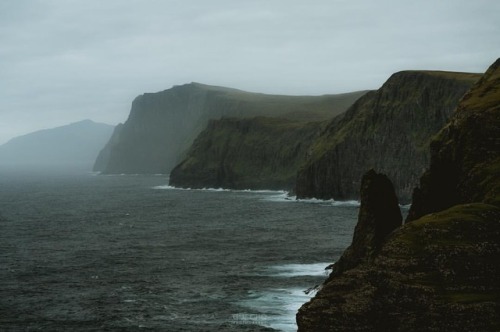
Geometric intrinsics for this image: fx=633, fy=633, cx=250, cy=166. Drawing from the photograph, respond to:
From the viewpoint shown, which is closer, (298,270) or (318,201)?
(298,270)

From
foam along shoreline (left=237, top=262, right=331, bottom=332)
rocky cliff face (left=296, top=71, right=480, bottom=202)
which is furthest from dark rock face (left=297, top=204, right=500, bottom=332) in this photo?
rocky cliff face (left=296, top=71, right=480, bottom=202)

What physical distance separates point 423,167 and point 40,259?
3350 inches

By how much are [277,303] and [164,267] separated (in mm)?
18766

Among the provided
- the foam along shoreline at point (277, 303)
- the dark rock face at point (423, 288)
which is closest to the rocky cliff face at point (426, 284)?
the dark rock face at point (423, 288)

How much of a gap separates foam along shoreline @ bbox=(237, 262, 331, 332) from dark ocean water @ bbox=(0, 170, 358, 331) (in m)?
0.07

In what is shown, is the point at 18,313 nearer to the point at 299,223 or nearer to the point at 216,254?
the point at 216,254

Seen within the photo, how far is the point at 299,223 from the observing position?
101 m

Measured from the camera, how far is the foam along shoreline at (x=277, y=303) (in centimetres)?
4197

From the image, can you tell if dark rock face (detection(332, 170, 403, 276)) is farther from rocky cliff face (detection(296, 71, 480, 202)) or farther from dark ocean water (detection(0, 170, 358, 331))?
rocky cliff face (detection(296, 71, 480, 202))

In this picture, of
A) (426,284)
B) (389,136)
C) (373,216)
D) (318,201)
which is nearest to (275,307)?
(373,216)

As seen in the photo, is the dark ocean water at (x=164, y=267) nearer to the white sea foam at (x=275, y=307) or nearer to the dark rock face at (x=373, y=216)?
the white sea foam at (x=275, y=307)

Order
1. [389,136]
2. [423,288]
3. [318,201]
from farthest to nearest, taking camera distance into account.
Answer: [318,201], [389,136], [423,288]

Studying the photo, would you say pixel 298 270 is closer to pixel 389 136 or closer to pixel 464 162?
pixel 464 162

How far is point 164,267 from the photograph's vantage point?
205 feet
